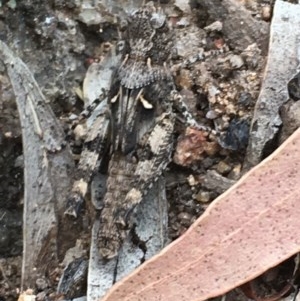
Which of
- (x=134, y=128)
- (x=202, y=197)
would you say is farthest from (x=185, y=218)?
(x=134, y=128)

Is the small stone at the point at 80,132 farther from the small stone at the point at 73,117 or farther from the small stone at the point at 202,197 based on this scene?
the small stone at the point at 202,197

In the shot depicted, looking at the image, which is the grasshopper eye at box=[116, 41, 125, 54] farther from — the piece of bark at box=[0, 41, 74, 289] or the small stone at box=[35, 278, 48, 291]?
→ the small stone at box=[35, 278, 48, 291]

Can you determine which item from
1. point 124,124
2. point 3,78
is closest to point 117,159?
point 124,124

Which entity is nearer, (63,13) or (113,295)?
(113,295)

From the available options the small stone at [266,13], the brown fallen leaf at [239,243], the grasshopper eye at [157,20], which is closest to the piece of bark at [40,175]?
the brown fallen leaf at [239,243]

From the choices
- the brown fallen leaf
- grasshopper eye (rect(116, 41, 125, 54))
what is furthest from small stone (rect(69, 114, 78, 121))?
the brown fallen leaf

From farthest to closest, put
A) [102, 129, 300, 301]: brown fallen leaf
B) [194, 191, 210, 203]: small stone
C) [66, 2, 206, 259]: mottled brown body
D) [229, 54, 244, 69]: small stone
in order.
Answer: [229, 54, 244, 69]: small stone → [194, 191, 210, 203]: small stone → [66, 2, 206, 259]: mottled brown body → [102, 129, 300, 301]: brown fallen leaf

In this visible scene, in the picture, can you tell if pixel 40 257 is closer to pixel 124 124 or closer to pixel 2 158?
pixel 2 158

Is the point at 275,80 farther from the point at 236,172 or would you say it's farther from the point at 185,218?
the point at 185,218
